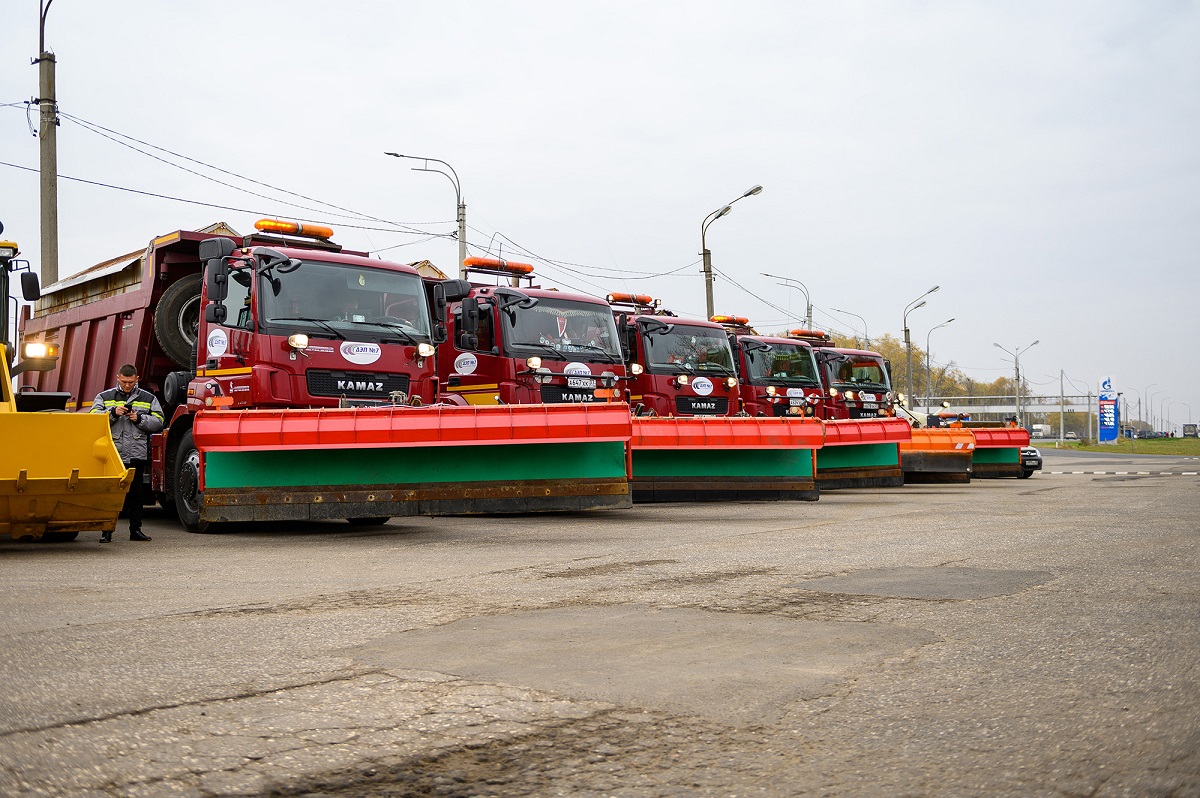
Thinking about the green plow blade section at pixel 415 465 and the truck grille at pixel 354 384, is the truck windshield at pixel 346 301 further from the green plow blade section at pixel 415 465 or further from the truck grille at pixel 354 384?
the green plow blade section at pixel 415 465

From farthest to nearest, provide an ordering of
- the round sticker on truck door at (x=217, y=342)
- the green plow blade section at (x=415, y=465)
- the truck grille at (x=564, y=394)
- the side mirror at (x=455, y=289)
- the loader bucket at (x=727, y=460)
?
1. the loader bucket at (x=727, y=460)
2. the truck grille at (x=564, y=394)
3. the side mirror at (x=455, y=289)
4. the round sticker on truck door at (x=217, y=342)
5. the green plow blade section at (x=415, y=465)

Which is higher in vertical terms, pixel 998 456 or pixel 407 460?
pixel 407 460

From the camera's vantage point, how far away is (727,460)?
48.1 feet

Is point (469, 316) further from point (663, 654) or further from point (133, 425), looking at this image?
point (663, 654)

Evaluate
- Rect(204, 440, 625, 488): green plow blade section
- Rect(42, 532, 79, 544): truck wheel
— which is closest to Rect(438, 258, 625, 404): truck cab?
Rect(204, 440, 625, 488): green plow blade section

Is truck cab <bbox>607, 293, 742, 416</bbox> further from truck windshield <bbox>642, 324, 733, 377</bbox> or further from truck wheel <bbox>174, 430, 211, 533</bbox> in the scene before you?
truck wheel <bbox>174, 430, 211, 533</bbox>

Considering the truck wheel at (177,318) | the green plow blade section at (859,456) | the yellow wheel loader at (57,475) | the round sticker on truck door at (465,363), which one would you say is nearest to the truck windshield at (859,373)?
the green plow blade section at (859,456)

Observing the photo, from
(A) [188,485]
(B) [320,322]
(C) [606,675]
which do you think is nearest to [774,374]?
(B) [320,322]

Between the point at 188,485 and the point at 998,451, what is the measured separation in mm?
19450

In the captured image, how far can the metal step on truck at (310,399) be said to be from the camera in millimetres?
10086

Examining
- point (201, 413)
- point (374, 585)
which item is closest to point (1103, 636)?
point (374, 585)

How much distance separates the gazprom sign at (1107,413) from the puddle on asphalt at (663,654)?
7668 cm

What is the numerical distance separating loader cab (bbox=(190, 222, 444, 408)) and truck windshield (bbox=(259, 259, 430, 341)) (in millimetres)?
10

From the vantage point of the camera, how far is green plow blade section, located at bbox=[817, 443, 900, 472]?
1848 cm
